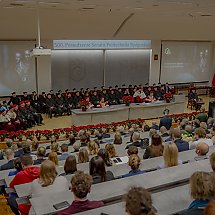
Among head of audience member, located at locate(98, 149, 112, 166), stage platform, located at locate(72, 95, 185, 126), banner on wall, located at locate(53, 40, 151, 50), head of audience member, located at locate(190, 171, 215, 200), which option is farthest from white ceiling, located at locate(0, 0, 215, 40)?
head of audience member, located at locate(190, 171, 215, 200)

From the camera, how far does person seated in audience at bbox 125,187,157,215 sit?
235 cm

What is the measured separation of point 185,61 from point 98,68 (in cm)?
583

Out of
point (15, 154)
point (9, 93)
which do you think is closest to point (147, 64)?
point (9, 93)

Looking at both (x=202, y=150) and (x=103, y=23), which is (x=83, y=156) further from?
(x=103, y=23)

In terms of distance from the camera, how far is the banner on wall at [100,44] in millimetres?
16328

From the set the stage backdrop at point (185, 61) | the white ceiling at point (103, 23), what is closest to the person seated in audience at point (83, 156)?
the white ceiling at point (103, 23)

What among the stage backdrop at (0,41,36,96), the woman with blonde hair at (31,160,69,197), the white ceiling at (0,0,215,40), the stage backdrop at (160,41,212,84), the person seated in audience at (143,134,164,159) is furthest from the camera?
the stage backdrop at (160,41,212,84)

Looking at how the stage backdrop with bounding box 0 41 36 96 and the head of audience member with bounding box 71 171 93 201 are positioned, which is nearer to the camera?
the head of audience member with bounding box 71 171 93 201

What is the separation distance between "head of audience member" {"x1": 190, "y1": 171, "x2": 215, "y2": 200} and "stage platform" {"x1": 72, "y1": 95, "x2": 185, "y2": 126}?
33.6ft

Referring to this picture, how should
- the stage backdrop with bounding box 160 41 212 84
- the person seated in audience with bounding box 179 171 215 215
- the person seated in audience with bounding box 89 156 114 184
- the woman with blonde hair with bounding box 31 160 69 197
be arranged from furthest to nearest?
the stage backdrop with bounding box 160 41 212 84, the person seated in audience with bounding box 89 156 114 184, the woman with blonde hair with bounding box 31 160 69 197, the person seated in audience with bounding box 179 171 215 215

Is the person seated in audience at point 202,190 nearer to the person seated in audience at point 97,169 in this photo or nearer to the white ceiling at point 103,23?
the person seated in audience at point 97,169

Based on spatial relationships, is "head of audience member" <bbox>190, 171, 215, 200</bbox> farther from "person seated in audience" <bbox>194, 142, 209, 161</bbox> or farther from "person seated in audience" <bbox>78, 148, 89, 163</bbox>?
"person seated in audience" <bbox>78, 148, 89, 163</bbox>

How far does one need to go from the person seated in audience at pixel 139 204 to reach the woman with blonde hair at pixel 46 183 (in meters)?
1.61

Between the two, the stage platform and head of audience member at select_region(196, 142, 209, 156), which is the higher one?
head of audience member at select_region(196, 142, 209, 156)
